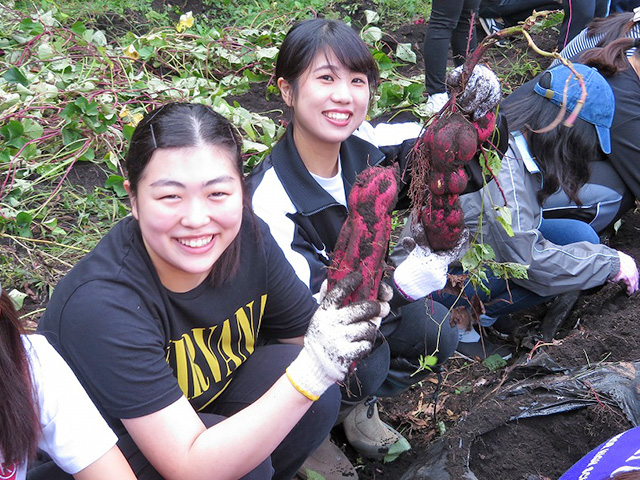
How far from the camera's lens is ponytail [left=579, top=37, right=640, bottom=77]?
2.55 meters

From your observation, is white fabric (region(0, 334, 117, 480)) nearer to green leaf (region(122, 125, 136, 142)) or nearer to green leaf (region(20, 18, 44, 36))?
green leaf (region(122, 125, 136, 142))

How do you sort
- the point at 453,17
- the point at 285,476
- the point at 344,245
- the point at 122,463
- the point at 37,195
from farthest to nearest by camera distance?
the point at 453,17 → the point at 37,195 → the point at 285,476 → the point at 344,245 → the point at 122,463

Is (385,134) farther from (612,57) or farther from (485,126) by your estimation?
(612,57)

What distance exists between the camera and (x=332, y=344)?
1319mm

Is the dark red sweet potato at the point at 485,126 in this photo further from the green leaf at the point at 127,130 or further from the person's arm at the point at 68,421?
the green leaf at the point at 127,130

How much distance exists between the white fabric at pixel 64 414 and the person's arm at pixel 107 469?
11 millimetres

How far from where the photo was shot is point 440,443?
180 centimetres

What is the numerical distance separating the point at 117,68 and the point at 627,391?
2.91 metres

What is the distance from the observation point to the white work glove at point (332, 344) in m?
1.32

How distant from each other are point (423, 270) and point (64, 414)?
0.98 meters

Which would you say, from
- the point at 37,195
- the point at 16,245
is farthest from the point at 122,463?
the point at 37,195

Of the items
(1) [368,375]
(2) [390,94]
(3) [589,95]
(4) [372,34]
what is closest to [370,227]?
(1) [368,375]

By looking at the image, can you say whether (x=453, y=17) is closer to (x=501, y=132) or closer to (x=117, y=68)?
(x=501, y=132)

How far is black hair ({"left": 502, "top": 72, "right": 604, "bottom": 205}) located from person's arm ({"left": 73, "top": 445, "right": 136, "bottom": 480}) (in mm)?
1679
